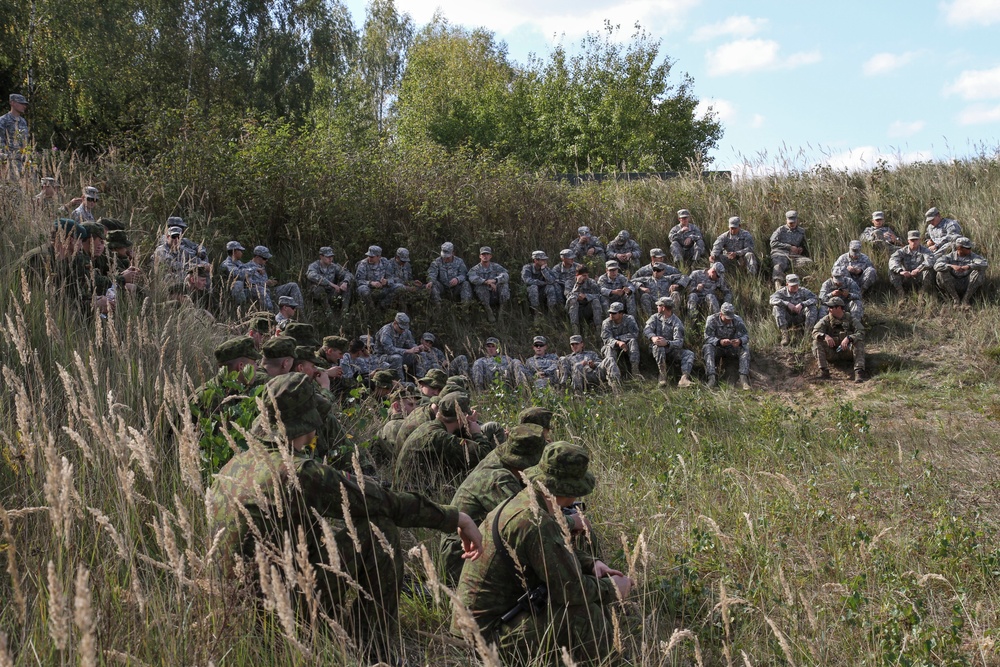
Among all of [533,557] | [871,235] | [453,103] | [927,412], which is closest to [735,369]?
[927,412]

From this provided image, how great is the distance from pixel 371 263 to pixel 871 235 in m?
8.37

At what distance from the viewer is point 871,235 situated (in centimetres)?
1504

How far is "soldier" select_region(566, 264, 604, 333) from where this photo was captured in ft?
45.2

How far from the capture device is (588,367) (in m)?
12.1

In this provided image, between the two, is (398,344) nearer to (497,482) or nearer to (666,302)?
(666,302)

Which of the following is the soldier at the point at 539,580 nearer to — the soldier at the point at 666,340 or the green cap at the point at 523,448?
the green cap at the point at 523,448

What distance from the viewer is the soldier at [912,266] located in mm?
13961

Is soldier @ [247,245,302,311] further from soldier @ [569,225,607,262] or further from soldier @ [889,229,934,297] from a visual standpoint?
soldier @ [889,229,934,297]

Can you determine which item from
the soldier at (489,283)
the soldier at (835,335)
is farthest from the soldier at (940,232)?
the soldier at (489,283)

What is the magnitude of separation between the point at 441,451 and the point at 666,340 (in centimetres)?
707

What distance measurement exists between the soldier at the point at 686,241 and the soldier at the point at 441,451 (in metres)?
9.63

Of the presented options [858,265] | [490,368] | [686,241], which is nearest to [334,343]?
[490,368]

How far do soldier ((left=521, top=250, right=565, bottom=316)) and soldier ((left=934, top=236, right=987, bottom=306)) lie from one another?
5.89m

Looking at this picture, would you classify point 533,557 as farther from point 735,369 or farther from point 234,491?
point 735,369
